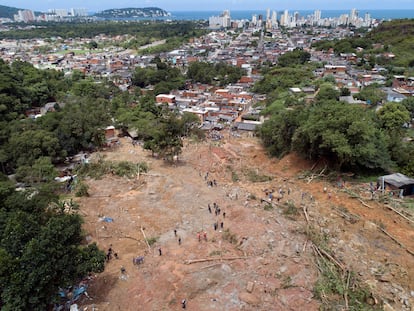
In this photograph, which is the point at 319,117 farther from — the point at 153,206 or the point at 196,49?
the point at 196,49

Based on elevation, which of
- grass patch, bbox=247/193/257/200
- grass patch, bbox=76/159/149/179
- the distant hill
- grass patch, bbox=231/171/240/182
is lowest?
grass patch, bbox=231/171/240/182

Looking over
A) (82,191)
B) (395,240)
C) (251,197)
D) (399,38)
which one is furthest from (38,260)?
(399,38)

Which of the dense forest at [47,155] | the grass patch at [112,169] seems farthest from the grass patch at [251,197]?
the grass patch at [112,169]

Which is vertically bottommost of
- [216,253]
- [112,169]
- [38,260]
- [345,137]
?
[112,169]

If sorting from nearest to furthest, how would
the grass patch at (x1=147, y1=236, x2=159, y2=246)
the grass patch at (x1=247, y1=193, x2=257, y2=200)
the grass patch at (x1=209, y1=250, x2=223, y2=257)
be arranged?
the grass patch at (x1=209, y1=250, x2=223, y2=257) → the grass patch at (x1=147, y1=236, x2=159, y2=246) → the grass patch at (x1=247, y1=193, x2=257, y2=200)

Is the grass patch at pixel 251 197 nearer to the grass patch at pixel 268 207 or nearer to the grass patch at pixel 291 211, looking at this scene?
the grass patch at pixel 268 207

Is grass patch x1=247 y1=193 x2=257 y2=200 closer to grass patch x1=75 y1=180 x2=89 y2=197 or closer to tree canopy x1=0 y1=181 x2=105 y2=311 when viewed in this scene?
tree canopy x1=0 y1=181 x2=105 y2=311

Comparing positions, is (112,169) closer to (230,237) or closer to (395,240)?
(230,237)

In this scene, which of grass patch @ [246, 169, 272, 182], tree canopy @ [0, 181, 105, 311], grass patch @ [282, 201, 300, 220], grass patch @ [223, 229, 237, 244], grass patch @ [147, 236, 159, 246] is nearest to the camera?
tree canopy @ [0, 181, 105, 311]

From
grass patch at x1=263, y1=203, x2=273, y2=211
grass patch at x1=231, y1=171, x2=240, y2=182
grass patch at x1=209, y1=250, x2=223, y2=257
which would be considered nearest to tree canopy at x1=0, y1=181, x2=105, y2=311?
grass patch at x1=209, y1=250, x2=223, y2=257
